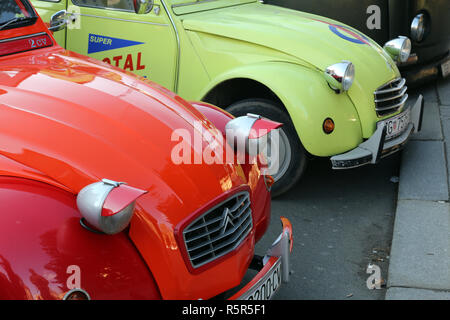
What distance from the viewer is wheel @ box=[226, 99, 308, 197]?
4.74 m

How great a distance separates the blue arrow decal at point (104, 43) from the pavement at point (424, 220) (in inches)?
97.9

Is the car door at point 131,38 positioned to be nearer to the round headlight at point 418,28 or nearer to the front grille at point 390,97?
the front grille at point 390,97

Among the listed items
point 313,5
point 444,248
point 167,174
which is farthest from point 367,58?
point 167,174

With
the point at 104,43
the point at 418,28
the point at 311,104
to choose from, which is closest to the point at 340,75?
the point at 311,104

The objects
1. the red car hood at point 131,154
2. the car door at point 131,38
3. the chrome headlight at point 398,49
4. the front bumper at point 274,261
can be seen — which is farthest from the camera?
the chrome headlight at point 398,49

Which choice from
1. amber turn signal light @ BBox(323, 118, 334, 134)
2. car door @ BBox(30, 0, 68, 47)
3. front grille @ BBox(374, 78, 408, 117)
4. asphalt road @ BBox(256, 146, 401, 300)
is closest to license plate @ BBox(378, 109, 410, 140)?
front grille @ BBox(374, 78, 408, 117)

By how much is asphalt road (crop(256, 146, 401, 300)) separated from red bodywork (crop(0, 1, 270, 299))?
0.88m

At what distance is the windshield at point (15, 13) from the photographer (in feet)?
11.9

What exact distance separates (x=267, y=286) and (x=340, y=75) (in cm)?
221

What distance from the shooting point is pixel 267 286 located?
9.23ft

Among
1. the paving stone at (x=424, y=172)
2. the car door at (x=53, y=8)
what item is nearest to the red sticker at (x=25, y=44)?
the car door at (x=53, y=8)

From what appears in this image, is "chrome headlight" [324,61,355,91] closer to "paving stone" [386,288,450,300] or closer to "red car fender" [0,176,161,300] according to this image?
"paving stone" [386,288,450,300]

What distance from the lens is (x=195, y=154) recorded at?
2865 mm

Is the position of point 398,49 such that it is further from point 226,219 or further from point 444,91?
point 226,219
